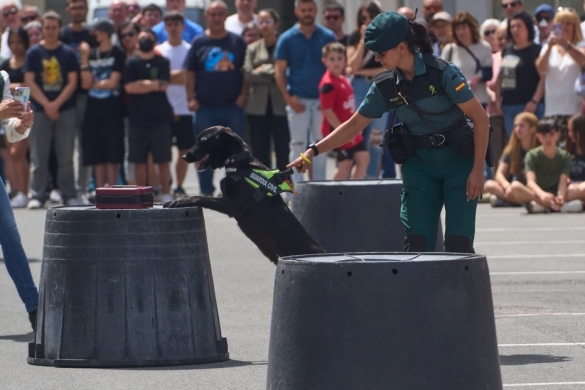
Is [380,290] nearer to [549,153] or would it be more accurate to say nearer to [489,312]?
[489,312]

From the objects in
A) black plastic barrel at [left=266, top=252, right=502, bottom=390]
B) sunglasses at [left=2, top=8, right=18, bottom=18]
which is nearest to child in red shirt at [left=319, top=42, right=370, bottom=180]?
sunglasses at [left=2, top=8, right=18, bottom=18]

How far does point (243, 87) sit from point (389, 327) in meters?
11.9

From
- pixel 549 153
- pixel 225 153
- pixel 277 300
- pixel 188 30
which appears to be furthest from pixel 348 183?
pixel 188 30

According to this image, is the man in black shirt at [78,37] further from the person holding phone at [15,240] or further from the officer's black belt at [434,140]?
the officer's black belt at [434,140]

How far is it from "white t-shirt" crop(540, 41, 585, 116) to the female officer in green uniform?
904 centimetres

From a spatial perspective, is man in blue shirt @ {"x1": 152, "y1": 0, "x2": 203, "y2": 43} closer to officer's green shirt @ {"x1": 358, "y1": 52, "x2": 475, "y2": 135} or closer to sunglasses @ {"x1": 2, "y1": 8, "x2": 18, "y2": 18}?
sunglasses @ {"x1": 2, "y1": 8, "x2": 18, "y2": 18}

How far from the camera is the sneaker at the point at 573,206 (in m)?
15.3

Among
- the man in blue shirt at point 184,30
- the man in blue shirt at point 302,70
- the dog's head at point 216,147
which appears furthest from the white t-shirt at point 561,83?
the dog's head at point 216,147

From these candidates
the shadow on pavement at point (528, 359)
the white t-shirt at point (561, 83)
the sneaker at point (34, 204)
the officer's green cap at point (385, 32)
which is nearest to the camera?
the officer's green cap at point (385, 32)

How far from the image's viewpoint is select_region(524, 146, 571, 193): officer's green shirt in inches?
596

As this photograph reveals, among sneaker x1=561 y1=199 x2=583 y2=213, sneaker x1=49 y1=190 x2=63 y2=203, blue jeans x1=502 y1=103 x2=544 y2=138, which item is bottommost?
sneaker x1=49 y1=190 x2=63 y2=203

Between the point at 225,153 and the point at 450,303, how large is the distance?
3792 mm

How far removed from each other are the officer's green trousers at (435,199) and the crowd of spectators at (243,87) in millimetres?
7906

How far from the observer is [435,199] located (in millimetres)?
7195
